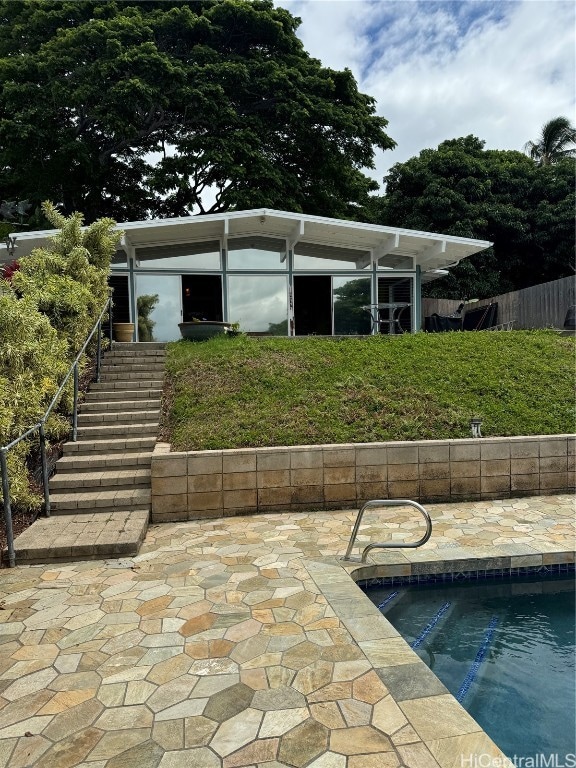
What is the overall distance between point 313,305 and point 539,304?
6.51 meters

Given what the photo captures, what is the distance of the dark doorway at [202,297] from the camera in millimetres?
12852

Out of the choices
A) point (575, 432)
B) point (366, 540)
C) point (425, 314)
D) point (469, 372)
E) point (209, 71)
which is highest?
point (209, 71)

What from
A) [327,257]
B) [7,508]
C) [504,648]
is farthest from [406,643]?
[327,257]

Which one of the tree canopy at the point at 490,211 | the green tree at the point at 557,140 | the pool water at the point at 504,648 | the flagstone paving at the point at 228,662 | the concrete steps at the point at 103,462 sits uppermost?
the green tree at the point at 557,140

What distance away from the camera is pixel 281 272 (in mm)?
13242

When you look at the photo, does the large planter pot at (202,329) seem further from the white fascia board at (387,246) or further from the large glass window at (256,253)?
Answer: the white fascia board at (387,246)

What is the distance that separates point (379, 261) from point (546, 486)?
9273 mm

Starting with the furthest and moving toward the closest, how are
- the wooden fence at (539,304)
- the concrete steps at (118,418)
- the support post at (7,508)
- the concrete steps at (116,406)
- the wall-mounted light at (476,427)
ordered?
the wooden fence at (539,304), the concrete steps at (116,406), the concrete steps at (118,418), the wall-mounted light at (476,427), the support post at (7,508)

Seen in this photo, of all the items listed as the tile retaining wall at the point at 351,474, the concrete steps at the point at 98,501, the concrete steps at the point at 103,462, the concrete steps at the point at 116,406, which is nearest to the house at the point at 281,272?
the concrete steps at the point at 116,406

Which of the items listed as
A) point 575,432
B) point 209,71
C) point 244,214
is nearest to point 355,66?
point 209,71

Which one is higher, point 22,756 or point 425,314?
point 425,314

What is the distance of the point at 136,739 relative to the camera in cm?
206

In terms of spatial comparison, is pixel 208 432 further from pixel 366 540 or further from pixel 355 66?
pixel 355 66

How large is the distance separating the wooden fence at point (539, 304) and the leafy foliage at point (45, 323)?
11.3 metres
